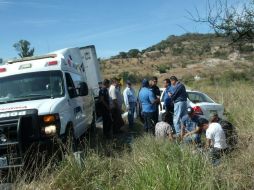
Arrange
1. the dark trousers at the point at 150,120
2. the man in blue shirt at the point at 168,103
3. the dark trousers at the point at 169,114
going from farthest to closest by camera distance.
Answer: the dark trousers at the point at 169,114 → the man in blue shirt at the point at 168,103 → the dark trousers at the point at 150,120

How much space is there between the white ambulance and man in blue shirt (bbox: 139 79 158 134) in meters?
1.57

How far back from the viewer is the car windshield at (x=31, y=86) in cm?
971

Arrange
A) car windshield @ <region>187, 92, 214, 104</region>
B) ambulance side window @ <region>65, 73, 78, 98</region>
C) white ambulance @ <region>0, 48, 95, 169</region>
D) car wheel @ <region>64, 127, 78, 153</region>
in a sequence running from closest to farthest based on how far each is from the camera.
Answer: white ambulance @ <region>0, 48, 95, 169</region> < car wheel @ <region>64, 127, 78, 153</region> < ambulance side window @ <region>65, 73, 78, 98</region> < car windshield @ <region>187, 92, 214, 104</region>

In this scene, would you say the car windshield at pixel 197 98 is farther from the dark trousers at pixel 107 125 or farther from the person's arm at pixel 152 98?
the dark trousers at pixel 107 125

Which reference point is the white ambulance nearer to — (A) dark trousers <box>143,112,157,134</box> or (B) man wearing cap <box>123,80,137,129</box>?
(A) dark trousers <box>143,112,157,134</box>

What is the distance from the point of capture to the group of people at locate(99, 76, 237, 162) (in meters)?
9.75

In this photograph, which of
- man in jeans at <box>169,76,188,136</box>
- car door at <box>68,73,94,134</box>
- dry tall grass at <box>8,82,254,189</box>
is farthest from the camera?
man in jeans at <box>169,76,188,136</box>

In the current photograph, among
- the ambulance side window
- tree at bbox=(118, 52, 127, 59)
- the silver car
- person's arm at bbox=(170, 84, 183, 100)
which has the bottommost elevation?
the silver car

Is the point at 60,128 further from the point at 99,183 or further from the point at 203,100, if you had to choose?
the point at 203,100

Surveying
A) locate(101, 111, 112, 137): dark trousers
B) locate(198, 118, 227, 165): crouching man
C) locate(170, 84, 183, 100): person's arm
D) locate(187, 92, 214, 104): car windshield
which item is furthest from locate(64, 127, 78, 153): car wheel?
locate(187, 92, 214, 104): car windshield

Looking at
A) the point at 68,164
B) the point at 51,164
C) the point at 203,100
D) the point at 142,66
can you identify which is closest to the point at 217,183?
the point at 68,164

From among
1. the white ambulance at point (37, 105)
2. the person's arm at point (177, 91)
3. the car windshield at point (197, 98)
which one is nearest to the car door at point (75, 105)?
the white ambulance at point (37, 105)

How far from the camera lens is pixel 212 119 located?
10.2 metres

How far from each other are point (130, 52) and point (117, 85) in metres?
78.5
